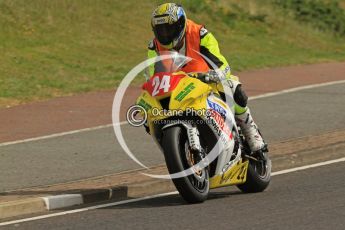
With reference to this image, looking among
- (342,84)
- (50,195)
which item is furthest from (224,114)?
(342,84)

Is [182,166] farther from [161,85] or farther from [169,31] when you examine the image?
[169,31]

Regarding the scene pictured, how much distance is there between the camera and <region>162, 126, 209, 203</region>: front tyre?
8.64m

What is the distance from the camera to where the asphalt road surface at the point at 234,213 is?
8.05 m

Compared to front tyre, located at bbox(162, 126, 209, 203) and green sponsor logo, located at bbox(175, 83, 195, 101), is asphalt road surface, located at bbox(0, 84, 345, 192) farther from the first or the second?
green sponsor logo, located at bbox(175, 83, 195, 101)

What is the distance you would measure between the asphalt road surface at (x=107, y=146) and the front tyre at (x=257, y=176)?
71.1 inches

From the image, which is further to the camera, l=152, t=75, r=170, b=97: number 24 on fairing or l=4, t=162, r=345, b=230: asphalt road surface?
l=152, t=75, r=170, b=97: number 24 on fairing

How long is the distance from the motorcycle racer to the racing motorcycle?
120 mm

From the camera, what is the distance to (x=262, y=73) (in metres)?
20.6

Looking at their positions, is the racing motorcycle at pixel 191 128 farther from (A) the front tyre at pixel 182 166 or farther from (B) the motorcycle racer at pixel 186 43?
(B) the motorcycle racer at pixel 186 43

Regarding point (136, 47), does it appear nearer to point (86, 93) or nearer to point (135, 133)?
point (86, 93)

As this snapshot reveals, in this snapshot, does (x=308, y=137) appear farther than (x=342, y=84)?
No

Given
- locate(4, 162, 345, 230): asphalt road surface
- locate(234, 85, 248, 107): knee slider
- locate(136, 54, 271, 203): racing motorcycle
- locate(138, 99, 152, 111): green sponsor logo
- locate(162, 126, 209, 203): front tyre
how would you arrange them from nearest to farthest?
locate(4, 162, 345, 230): asphalt road surface → locate(162, 126, 209, 203): front tyre → locate(136, 54, 271, 203): racing motorcycle → locate(138, 99, 152, 111): green sponsor logo → locate(234, 85, 248, 107): knee slider

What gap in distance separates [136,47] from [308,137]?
10036mm

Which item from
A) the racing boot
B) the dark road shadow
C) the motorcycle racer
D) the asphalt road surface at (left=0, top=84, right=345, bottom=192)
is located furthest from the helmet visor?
the asphalt road surface at (left=0, top=84, right=345, bottom=192)
